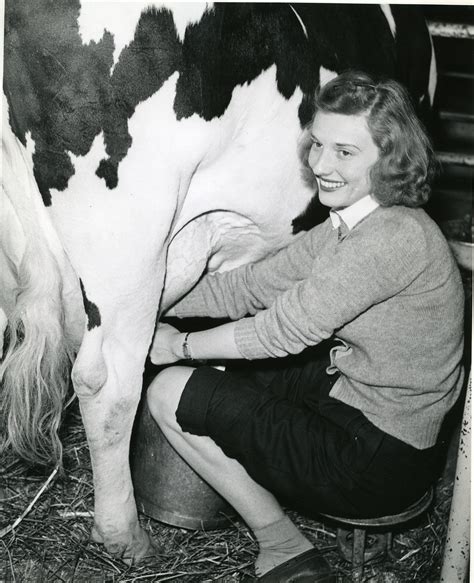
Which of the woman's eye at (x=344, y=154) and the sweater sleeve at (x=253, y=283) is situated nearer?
the woman's eye at (x=344, y=154)

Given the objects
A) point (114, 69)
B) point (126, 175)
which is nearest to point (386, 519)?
point (126, 175)

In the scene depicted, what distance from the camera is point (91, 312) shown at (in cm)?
160

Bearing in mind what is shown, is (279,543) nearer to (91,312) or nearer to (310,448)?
(310,448)

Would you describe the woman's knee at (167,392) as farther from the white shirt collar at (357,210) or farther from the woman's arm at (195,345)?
the white shirt collar at (357,210)

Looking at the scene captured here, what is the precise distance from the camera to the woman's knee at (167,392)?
1.77 meters

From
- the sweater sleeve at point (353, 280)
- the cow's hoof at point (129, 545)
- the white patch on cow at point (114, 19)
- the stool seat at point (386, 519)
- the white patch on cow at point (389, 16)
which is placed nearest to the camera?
the white patch on cow at point (114, 19)

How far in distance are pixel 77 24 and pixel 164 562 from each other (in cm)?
131

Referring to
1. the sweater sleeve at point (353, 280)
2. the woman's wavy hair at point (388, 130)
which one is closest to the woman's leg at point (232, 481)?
the sweater sleeve at point (353, 280)

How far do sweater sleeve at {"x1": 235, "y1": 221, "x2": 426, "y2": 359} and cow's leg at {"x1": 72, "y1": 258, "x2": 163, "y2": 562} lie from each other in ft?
1.07

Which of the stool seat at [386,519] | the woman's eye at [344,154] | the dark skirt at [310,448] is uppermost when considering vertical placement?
the woman's eye at [344,154]

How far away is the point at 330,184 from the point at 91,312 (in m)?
0.58

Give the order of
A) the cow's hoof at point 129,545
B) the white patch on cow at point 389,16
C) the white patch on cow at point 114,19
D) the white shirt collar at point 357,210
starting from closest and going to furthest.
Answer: the white patch on cow at point 114,19 → the white shirt collar at point 357,210 → the cow's hoof at point 129,545 → the white patch on cow at point 389,16

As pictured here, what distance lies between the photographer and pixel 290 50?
167 cm

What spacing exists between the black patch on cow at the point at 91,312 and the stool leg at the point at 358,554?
0.83m
